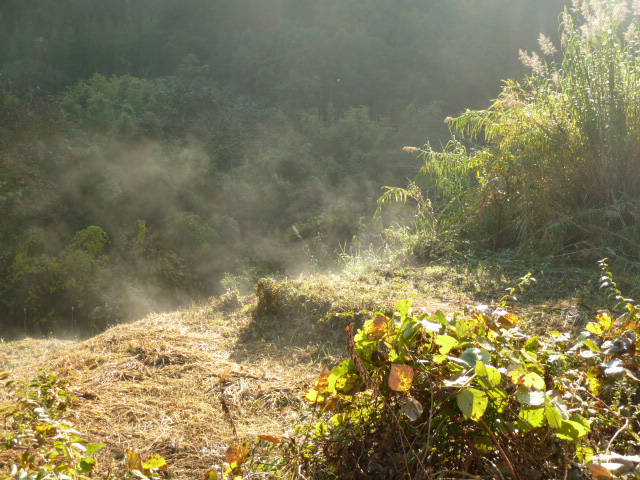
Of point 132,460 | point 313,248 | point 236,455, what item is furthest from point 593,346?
point 313,248

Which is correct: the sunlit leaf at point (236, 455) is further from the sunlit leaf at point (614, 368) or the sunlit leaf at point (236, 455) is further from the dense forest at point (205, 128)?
the dense forest at point (205, 128)

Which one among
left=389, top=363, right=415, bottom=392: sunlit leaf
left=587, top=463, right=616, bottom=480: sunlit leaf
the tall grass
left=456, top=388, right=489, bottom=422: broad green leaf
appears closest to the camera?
left=587, top=463, right=616, bottom=480: sunlit leaf

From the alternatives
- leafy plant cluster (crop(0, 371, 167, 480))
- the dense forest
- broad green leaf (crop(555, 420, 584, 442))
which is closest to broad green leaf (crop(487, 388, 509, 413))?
broad green leaf (crop(555, 420, 584, 442))

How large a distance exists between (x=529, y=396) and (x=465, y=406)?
16 cm

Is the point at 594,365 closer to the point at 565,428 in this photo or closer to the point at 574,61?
the point at 565,428

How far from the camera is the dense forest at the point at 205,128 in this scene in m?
6.77

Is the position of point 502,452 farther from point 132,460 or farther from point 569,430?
point 132,460

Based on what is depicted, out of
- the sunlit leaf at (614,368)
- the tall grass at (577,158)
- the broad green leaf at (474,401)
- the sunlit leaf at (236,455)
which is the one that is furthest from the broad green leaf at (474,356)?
the tall grass at (577,158)

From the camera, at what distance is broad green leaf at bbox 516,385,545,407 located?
1188mm

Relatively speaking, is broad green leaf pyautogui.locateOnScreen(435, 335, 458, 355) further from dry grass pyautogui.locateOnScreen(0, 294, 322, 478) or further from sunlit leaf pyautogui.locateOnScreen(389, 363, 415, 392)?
dry grass pyautogui.locateOnScreen(0, 294, 322, 478)

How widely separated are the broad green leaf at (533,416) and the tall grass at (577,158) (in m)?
2.93

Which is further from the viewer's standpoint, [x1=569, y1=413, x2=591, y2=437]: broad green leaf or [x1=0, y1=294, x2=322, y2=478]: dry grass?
[x1=0, y1=294, x2=322, y2=478]: dry grass

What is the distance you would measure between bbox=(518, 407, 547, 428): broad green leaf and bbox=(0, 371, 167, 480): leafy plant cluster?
3.00 feet

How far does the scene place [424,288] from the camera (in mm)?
3635
